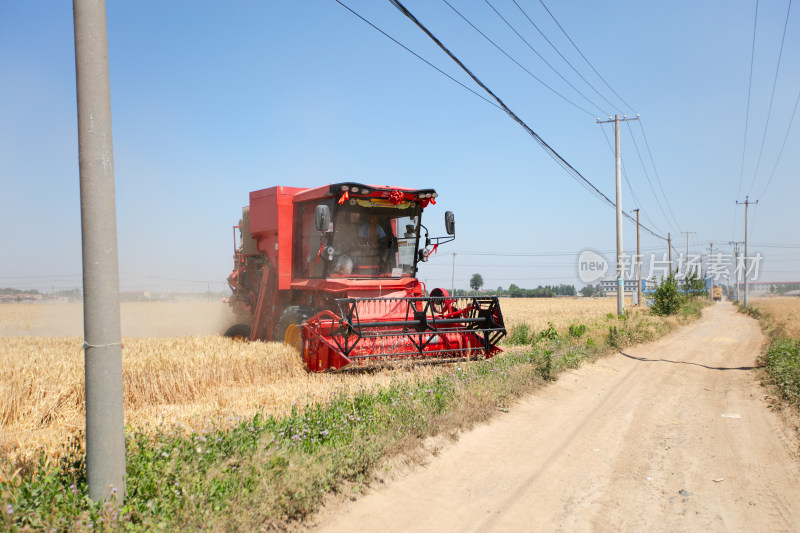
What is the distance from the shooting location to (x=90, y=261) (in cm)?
323

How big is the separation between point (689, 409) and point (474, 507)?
5136 mm

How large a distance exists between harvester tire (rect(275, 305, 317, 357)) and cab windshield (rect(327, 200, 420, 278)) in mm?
869

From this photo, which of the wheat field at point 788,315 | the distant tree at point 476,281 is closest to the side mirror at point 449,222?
the wheat field at point 788,315

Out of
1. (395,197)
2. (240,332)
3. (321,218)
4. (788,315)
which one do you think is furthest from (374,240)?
(788,315)

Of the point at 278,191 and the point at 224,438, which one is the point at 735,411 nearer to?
the point at 224,438

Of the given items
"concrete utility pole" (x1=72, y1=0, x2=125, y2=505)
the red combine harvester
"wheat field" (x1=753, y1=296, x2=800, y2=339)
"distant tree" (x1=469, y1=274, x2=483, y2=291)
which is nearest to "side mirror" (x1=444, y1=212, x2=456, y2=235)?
the red combine harvester

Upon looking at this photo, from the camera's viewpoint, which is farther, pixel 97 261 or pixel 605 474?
pixel 605 474

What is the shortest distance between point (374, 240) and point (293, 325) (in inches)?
91.5

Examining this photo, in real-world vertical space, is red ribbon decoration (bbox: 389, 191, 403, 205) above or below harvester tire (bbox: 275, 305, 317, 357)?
above

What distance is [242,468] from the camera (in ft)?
12.9

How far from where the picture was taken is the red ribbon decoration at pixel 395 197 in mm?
10203

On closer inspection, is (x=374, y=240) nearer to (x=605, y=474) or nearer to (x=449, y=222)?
(x=449, y=222)

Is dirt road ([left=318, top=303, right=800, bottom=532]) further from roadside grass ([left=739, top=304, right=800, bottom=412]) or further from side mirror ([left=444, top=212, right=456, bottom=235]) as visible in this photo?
side mirror ([left=444, top=212, right=456, bottom=235])

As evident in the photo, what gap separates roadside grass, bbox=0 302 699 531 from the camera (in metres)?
3.14
